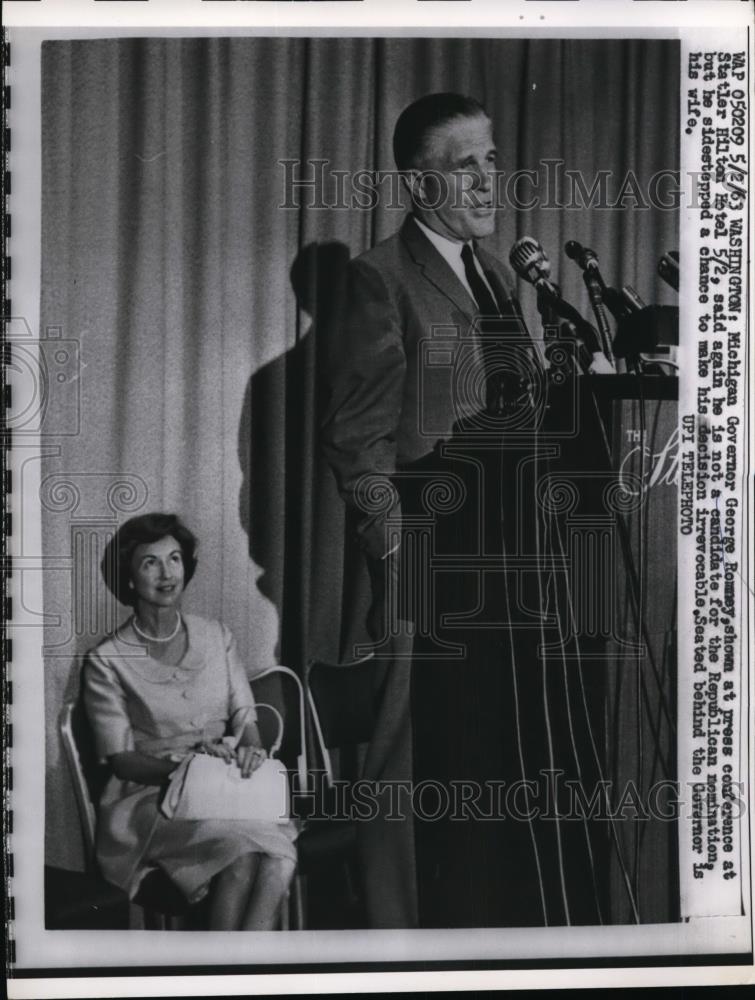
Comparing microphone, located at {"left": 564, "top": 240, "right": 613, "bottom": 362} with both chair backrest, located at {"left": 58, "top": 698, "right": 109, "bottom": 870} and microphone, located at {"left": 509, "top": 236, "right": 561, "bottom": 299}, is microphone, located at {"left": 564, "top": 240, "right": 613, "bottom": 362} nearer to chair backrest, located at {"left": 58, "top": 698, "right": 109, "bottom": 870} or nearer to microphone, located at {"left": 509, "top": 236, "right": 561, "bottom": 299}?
microphone, located at {"left": 509, "top": 236, "right": 561, "bottom": 299}

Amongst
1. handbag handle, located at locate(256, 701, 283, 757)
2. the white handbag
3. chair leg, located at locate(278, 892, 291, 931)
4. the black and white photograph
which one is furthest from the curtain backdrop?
chair leg, located at locate(278, 892, 291, 931)

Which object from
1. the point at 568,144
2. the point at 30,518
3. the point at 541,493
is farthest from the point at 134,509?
the point at 568,144

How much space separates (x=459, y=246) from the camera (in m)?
2.57

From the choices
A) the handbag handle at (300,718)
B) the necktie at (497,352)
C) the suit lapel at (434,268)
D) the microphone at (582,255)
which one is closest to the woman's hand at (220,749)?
the handbag handle at (300,718)

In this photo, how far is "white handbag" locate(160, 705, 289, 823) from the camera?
8.37ft

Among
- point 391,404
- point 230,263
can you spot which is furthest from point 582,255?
point 230,263

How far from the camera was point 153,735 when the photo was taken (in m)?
2.56

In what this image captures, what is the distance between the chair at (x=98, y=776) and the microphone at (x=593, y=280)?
107 cm

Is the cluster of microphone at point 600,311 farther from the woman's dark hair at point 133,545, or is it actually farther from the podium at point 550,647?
the woman's dark hair at point 133,545

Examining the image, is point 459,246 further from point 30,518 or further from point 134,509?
point 30,518

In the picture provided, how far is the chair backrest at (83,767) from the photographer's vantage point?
2559mm

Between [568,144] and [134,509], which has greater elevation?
[568,144]

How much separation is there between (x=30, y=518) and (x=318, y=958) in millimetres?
1222

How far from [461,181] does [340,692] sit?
1216 millimetres
